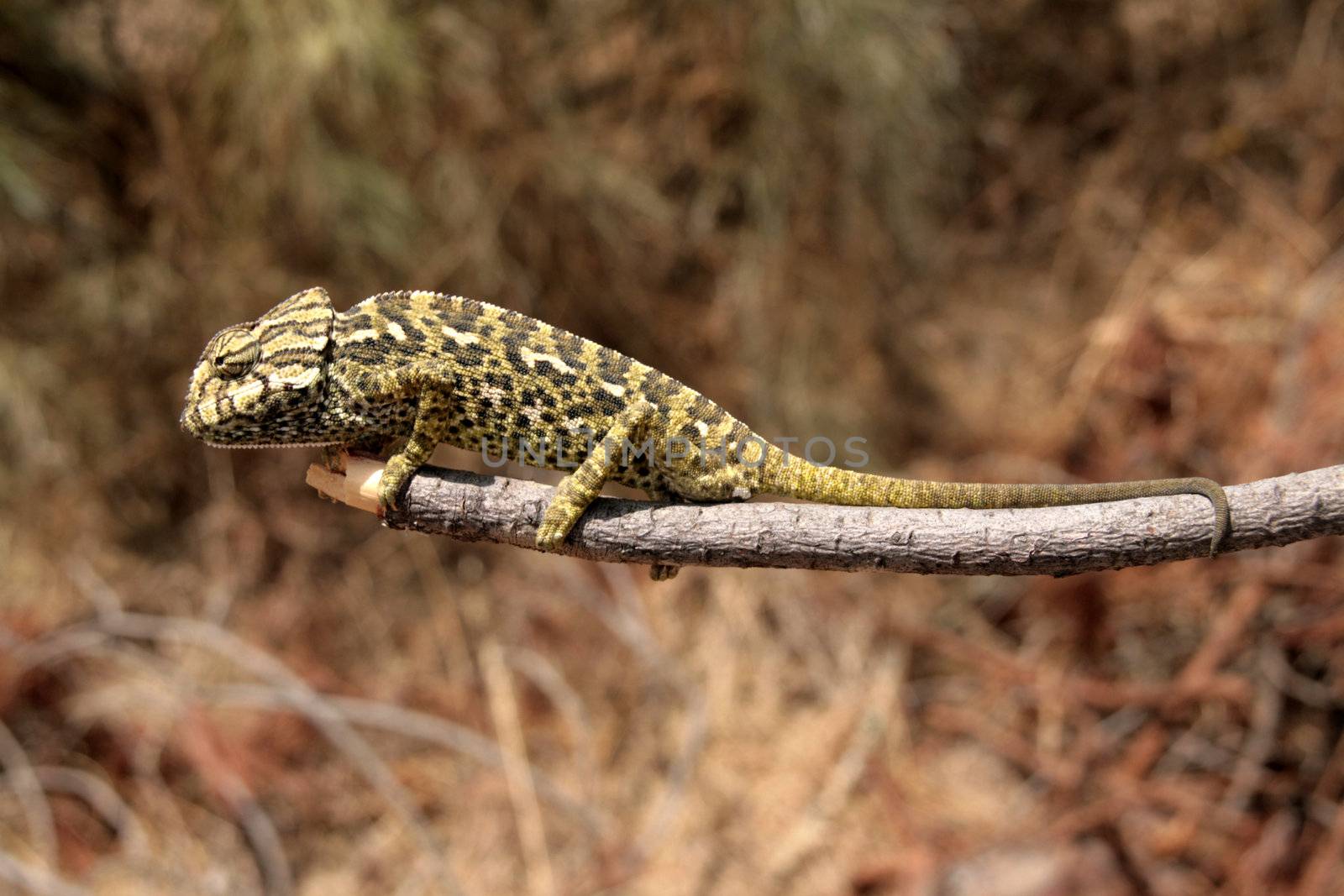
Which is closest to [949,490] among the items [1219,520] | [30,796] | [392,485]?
[1219,520]

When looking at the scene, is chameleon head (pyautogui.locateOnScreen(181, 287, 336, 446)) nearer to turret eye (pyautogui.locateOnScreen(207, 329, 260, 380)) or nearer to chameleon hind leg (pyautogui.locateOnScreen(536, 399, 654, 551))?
turret eye (pyautogui.locateOnScreen(207, 329, 260, 380))

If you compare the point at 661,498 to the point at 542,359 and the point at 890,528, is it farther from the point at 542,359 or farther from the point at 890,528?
the point at 890,528

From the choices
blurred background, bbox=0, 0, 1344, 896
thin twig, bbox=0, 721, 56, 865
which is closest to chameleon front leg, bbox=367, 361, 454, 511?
blurred background, bbox=0, 0, 1344, 896

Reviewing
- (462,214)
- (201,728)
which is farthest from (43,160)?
(201,728)

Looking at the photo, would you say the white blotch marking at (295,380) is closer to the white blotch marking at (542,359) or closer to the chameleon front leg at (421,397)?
the chameleon front leg at (421,397)

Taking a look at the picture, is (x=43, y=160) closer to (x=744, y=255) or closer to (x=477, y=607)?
(x=477, y=607)
